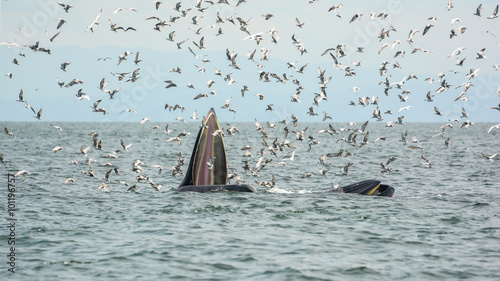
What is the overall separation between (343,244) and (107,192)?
45.4 ft

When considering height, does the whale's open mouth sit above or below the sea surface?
above

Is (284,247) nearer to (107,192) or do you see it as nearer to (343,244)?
(343,244)

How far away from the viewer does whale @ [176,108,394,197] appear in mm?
23594

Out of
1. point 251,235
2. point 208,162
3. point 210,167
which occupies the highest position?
point 208,162

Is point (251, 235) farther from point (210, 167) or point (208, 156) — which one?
point (208, 156)

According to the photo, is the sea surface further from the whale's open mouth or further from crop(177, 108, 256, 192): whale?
the whale's open mouth

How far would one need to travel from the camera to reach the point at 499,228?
18172mm

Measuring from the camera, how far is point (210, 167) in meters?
23.7

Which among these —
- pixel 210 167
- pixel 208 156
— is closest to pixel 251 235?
pixel 210 167

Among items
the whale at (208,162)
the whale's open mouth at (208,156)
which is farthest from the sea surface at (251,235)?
the whale's open mouth at (208,156)

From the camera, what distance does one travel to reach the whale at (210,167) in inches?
929

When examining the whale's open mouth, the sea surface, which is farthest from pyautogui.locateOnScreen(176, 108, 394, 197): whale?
the sea surface

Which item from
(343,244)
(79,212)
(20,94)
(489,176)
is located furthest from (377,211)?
(489,176)

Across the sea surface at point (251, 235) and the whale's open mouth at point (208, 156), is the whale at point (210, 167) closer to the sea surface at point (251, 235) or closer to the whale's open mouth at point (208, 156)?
the whale's open mouth at point (208, 156)
